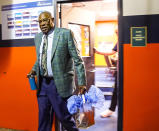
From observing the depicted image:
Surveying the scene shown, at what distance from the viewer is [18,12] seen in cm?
265

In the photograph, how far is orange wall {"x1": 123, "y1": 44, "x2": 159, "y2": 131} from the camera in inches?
86.3

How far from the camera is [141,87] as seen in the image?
224 centimetres

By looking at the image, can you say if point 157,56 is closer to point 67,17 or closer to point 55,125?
point 67,17

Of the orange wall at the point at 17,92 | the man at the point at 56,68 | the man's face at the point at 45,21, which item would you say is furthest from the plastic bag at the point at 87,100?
the orange wall at the point at 17,92

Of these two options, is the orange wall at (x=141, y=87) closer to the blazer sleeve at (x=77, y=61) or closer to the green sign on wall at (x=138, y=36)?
the green sign on wall at (x=138, y=36)

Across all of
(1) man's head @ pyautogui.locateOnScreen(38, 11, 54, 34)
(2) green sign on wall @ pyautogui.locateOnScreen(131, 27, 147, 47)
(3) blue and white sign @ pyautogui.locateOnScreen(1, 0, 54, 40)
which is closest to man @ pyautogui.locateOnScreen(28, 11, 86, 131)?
(1) man's head @ pyautogui.locateOnScreen(38, 11, 54, 34)

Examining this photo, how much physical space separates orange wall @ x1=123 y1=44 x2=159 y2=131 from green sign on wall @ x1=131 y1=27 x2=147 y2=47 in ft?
0.20

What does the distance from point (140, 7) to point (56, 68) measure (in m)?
1.24

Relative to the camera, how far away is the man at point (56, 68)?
6.27ft

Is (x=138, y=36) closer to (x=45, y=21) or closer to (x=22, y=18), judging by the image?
(x=45, y=21)

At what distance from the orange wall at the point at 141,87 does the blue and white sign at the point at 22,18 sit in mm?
1274

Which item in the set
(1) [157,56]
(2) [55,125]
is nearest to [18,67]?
(2) [55,125]

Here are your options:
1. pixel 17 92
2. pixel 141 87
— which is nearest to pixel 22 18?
pixel 17 92

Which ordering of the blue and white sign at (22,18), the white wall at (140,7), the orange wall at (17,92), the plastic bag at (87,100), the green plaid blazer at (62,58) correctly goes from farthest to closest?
the orange wall at (17,92) < the blue and white sign at (22,18) < the white wall at (140,7) < the green plaid blazer at (62,58) < the plastic bag at (87,100)
